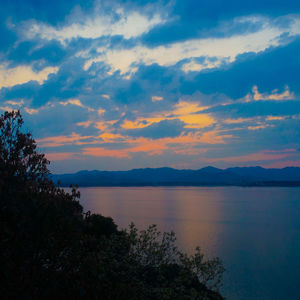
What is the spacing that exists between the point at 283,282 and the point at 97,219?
1936 centimetres

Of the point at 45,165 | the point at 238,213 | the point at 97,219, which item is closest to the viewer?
the point at 45,165

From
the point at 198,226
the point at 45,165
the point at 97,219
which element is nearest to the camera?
the point at 45,165

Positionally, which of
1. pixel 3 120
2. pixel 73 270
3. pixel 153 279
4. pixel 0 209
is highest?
pixel 3 120

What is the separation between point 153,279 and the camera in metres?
13.2

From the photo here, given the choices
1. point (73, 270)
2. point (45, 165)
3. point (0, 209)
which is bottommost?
point (73, 270)

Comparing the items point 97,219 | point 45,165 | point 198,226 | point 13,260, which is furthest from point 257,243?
point 13,260

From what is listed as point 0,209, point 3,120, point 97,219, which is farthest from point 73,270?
point 97,219

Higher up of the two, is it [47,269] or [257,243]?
[47,269]

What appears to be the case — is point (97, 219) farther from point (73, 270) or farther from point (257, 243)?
point (257, 243)

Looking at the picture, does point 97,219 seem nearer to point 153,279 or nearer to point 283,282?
point 153,279

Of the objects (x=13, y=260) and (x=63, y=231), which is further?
(x=63, y=231)

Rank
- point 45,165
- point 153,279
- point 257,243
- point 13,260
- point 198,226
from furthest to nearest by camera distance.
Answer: point 198,226, point 257,243, point 153,279, point 45,165, point 13,260

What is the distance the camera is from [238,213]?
300 feet

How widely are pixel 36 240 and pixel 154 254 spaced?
28.0ft
